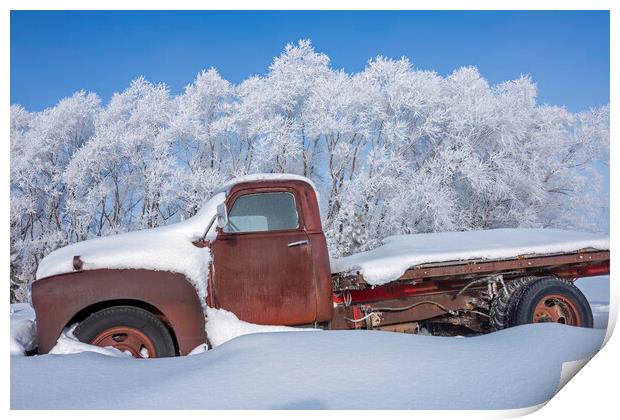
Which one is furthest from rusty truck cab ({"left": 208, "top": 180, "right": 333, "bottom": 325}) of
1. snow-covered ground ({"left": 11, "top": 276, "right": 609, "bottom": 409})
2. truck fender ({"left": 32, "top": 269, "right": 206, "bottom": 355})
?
snow-covered ground ({"left": 11, "top": 276, "right": 609, "bottom": 409})

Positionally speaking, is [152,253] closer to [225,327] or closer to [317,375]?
[225,327]

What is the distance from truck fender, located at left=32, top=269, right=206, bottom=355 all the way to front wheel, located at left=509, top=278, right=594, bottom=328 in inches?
119

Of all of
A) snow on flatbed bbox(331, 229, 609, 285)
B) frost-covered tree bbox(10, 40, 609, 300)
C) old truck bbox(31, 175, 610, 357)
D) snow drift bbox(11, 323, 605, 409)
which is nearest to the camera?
snow drift bbox(11, 323, 605, 409)

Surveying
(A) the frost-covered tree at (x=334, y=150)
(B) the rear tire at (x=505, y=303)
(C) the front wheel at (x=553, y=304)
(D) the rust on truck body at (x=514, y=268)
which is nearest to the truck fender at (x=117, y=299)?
(D) the rust on truck body at (x=514, y=268)

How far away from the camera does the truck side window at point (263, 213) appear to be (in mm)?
4680

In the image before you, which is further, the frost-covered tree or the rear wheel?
the frost-covered tree

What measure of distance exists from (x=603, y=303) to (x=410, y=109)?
549 inches

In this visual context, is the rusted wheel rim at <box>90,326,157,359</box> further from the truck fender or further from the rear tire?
the rear tire

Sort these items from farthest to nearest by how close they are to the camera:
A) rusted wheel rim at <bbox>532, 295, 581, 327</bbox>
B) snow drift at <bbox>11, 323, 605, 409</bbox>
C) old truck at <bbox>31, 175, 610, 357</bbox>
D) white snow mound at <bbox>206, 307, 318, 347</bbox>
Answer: rusted wheel rim at <bbox>532, 295, 581, 327</bbox>, white snow mound at <bbox>206, 307, 318, 347</bbox>, old truck at <bbox>31, 175, 610, 357</bbox>, snow drift at <bbox>11, 323, 605, 409</bbox>

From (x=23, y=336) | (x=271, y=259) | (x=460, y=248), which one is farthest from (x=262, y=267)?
(x=23, y=336)

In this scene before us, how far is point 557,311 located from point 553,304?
0.08 meters

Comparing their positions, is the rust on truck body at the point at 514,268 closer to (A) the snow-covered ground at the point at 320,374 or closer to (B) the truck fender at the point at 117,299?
(A) the snow-covered ground at the point at 320,374

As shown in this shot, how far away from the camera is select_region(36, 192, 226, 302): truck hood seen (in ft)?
13.7

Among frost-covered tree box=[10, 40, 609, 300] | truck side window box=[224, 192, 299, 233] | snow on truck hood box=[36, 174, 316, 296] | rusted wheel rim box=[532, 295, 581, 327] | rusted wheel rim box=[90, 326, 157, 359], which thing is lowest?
rusted wheel rim box=[532, 295, 581, 327]
